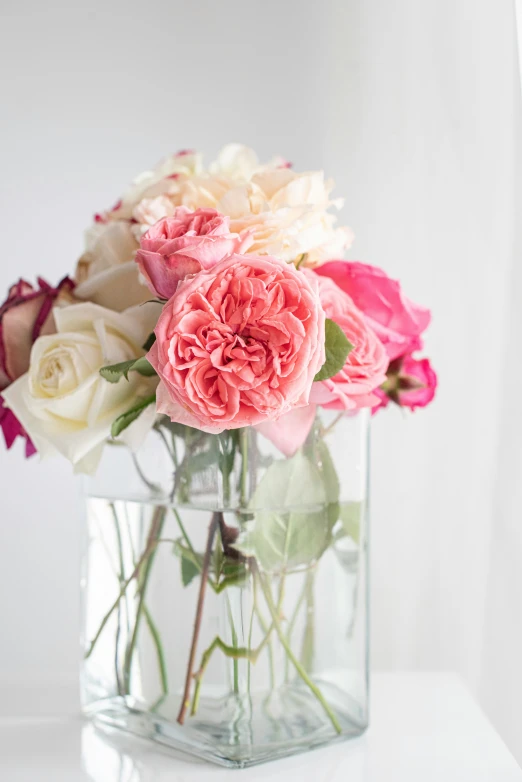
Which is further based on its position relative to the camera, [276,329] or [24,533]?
[24,533]

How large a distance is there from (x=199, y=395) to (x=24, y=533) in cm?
70

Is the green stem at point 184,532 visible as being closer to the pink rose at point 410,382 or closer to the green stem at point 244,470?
the green stem at point 244,470

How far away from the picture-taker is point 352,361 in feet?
2.14

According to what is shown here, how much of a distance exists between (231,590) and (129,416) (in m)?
0.16

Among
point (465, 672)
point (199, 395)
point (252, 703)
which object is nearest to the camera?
point (199, 395)

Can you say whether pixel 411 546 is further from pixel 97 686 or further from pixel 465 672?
pixel 97 686

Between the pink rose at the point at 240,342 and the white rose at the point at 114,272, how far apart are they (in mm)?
168

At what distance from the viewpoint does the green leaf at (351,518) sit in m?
0.73

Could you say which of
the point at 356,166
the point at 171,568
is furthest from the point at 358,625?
the point at 356,166

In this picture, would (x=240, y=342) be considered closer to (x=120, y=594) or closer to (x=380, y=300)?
(x=380, y=300)

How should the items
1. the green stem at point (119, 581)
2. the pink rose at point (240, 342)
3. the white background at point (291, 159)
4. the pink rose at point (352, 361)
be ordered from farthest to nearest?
1. the white background at point (291, 159)
2. the green stem at point (119, 581)
3. the pink rose at point (352, 361)
4. the pink rose at point (240, 342)

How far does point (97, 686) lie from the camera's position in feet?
2.56

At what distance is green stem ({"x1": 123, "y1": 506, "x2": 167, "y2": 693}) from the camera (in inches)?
28.2

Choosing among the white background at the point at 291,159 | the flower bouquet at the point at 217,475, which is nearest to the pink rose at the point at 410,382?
the flower bouquet at the point at 217,475
